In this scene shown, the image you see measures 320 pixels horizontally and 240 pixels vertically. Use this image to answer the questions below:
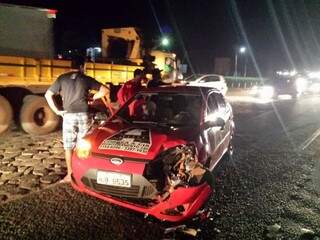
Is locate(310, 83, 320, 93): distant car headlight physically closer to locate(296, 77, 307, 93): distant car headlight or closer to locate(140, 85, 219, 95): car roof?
locate(296, 77, 307, 93): distant car headlight

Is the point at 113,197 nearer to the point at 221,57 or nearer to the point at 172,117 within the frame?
the point at 172,117

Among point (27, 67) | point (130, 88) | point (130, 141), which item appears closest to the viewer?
point (130, 141)

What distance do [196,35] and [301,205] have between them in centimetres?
5221

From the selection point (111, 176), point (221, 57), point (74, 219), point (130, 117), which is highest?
point (221, 57)

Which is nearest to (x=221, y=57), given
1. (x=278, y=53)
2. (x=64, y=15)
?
(x=278, y=53)

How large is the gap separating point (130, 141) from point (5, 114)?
5.77m

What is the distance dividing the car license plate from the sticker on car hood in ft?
1.05

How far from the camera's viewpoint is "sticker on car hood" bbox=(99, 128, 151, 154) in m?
4.43

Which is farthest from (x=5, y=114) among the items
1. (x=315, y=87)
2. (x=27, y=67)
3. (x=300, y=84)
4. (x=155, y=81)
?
(x=315, y=87)

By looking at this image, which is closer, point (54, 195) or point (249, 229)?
point (249, 229)

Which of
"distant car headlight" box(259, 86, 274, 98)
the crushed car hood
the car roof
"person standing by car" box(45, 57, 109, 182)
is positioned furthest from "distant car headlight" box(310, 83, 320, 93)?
the crushed car hood

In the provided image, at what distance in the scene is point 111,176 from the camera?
4.33m

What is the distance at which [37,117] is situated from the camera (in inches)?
388

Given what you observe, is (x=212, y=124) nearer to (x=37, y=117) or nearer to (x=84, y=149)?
(x=84, y=149)
